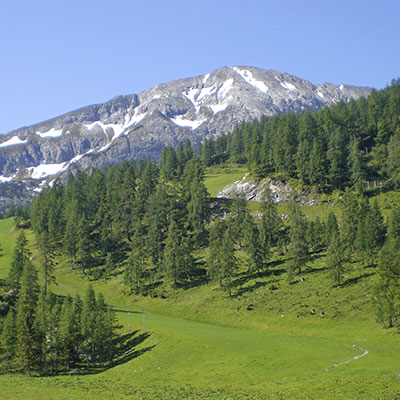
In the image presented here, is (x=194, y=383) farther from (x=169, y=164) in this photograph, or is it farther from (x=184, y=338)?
(x=169, y=164)

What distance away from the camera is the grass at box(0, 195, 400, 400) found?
125 feet

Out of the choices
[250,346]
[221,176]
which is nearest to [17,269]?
[250,346]

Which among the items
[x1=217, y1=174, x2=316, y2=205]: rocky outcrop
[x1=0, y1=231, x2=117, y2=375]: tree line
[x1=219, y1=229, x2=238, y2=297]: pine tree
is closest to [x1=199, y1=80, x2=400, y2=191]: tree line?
[x1=217, y1=174, x2=316, y2=205]: rocky outcrop

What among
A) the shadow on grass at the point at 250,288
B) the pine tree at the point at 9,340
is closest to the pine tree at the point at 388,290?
the shadow on grass at the point at 250,288

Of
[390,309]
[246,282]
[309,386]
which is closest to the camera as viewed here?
[309,386]

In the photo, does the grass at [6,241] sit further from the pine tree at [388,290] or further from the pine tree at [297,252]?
the pine tree at [388,290]

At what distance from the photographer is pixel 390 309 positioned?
5634 cm

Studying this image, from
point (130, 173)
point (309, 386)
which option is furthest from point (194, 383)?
point (130, 173)

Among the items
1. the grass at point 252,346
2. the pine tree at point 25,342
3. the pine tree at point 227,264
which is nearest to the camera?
the grass at point 252,346

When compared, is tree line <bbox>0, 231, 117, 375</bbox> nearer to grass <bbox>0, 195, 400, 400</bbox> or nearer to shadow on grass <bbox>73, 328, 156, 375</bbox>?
shadow on grass <bbox>73, 328, 156, 375</bbox>

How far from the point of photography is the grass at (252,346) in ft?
125

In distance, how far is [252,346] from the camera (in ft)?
179

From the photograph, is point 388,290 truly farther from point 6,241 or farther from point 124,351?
point 6,241

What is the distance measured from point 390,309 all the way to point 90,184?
4945 inches
